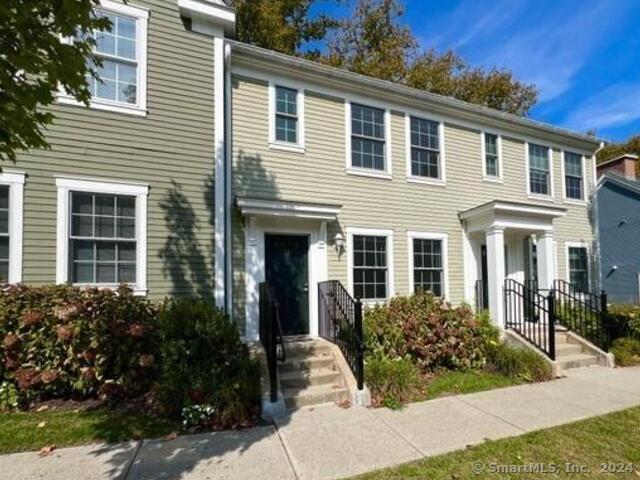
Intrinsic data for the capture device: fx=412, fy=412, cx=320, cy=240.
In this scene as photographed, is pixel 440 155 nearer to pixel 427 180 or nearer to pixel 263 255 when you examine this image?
pixel 427 180

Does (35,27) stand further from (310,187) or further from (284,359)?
(310,187)

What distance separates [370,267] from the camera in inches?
360

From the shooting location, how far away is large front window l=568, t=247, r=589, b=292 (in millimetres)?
12008

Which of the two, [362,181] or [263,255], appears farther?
[362,181]

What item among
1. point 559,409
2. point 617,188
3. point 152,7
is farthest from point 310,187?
point 617,188

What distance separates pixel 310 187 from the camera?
28.5 feet

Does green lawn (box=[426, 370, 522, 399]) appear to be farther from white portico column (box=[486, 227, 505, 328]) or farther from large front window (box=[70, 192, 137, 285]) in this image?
large front window (box=[70, 192, 137, 285])

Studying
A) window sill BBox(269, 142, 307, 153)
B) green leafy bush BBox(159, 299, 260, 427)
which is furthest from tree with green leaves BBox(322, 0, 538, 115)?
green leafy bush BBox(159, 299, 260, 427)

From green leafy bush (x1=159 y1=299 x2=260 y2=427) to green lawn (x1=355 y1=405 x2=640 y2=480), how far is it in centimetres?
205

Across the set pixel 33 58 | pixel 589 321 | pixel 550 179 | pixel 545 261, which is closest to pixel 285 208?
pixel 33 58

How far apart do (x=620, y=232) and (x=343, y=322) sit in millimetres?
14811

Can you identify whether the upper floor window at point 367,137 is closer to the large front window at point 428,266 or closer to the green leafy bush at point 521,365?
the large front window at point 428,266

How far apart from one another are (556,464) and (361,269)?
212 inches

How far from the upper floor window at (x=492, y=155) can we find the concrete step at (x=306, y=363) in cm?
720
